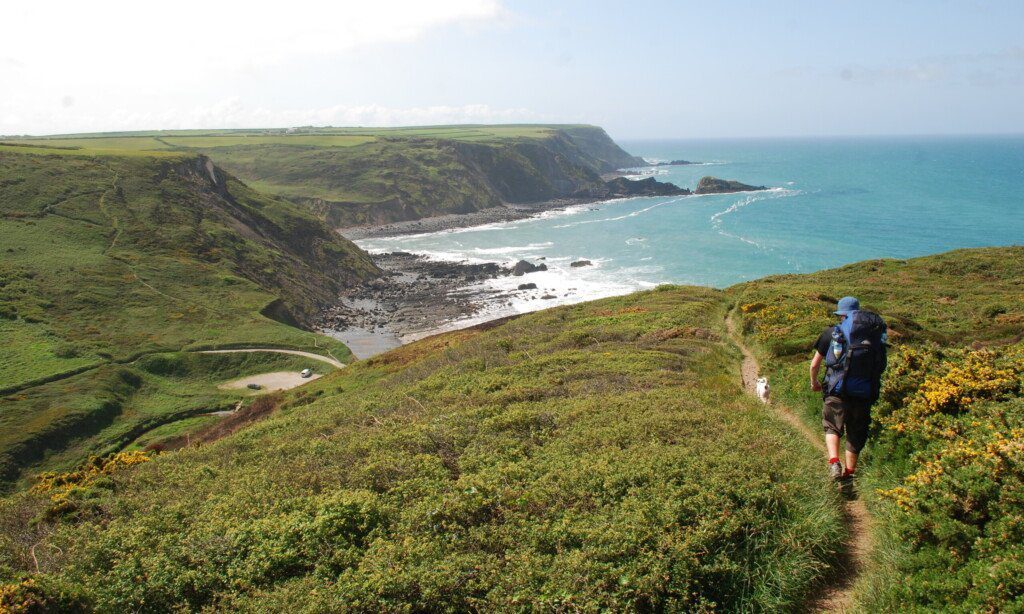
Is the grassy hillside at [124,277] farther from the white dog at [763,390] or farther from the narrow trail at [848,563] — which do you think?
the narrow trail at [848,563]

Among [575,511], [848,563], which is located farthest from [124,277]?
[848,563]

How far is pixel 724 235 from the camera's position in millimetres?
103125

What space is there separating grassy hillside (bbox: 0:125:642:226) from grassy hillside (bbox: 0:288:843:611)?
120733 millimetres

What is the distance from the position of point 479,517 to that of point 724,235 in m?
103

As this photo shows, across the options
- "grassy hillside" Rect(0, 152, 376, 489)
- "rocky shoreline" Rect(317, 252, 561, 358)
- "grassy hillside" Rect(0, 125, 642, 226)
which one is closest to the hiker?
"grassy hillside" Rect(0, 152, 376, 489)

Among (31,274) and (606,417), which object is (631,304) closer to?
(606,417)

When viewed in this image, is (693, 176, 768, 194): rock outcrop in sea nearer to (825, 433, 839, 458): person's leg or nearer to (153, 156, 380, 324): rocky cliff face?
(153, 156, 380, 324): rocky cliff face

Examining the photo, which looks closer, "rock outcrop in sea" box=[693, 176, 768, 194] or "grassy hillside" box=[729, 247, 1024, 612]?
"grassy hillside" box=[729, 247, 1024, 612]

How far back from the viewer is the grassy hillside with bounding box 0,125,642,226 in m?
138

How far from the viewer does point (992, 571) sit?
18.0 ft

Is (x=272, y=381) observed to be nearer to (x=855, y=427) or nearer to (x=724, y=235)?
(x=855, y=427)

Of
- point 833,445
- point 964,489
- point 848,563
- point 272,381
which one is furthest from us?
point 272,381

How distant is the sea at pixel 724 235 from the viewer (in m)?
80.3

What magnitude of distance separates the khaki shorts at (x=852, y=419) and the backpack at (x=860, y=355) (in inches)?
5.7
